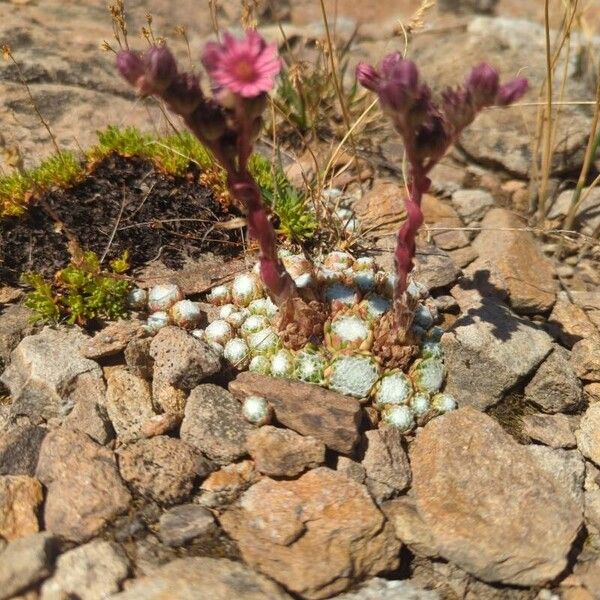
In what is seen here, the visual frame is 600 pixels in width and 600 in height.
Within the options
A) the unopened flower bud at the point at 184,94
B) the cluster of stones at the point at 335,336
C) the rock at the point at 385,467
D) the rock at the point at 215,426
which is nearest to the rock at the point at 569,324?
the cluster of stones at the point at 335,336

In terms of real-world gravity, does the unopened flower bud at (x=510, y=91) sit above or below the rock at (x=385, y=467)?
above

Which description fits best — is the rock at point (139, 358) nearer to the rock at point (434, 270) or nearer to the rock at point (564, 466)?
the rock at point (434, 270)

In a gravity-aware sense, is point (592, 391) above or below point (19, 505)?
below

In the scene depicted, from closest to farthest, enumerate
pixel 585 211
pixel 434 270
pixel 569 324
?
pixel 569 324 → pixel 434 270 → pixel 585 211

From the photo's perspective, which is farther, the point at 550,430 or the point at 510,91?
the point at 550,430

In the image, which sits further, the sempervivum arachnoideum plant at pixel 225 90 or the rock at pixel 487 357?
the rock at pixel 487 357

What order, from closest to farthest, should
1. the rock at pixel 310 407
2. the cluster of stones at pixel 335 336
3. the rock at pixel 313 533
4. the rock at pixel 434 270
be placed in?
the rock at pixel 313 533 < the rock at pixel 310 407 < the cluster of stones at pixel 335 336 < the rock at pixel 434 270

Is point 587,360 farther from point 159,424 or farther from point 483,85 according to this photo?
point 159,424

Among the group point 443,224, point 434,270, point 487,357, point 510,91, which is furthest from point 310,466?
point 443,224
